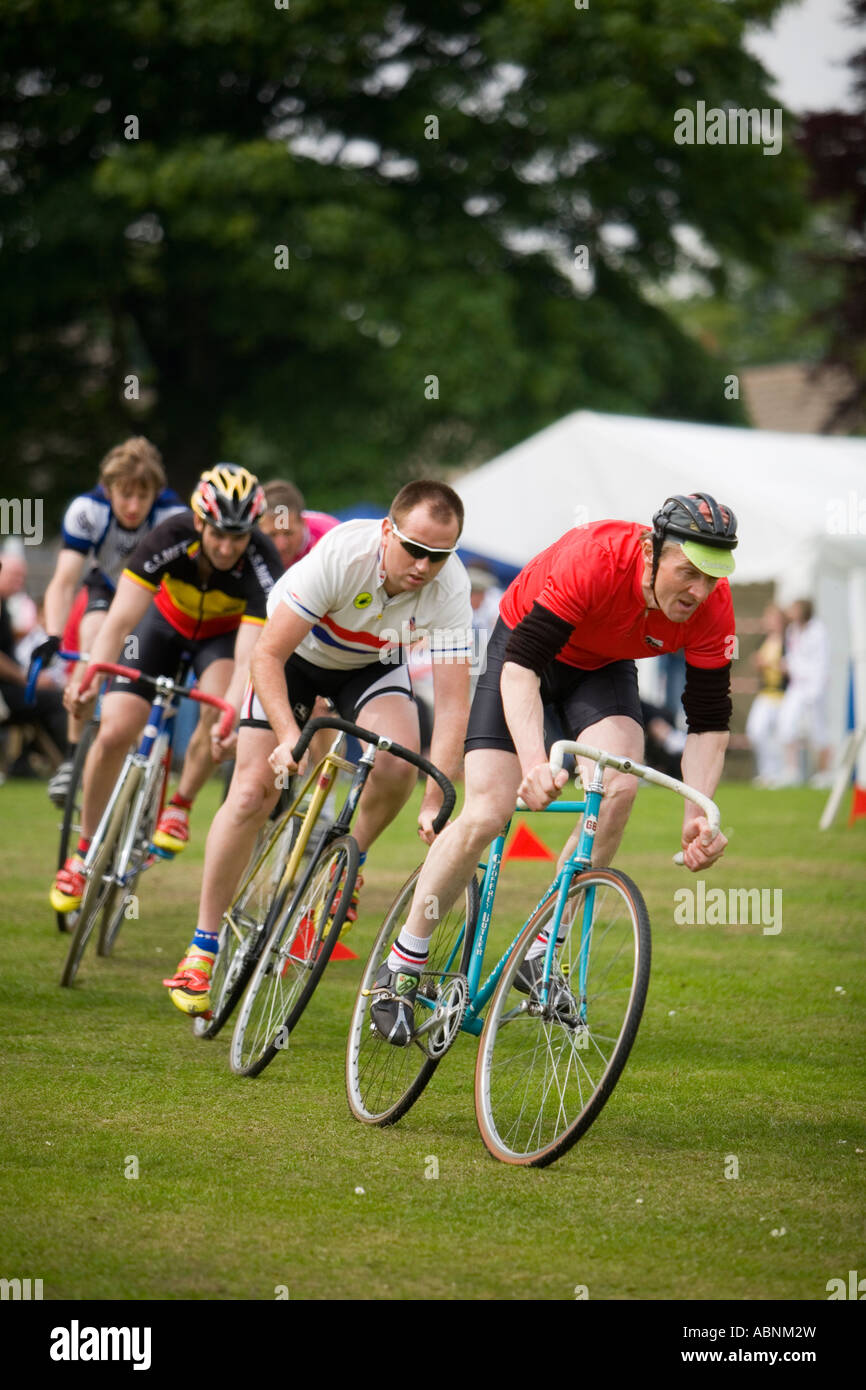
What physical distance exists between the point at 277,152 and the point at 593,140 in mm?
5391

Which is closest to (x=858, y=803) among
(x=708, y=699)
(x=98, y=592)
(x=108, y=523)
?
(x=98, y=592)

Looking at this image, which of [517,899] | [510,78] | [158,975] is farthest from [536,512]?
[158,975]

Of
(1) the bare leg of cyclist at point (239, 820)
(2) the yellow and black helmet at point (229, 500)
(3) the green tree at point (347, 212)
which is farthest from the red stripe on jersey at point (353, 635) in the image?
(3) the green tree at point (347, 212)

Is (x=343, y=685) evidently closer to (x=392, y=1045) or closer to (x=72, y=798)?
(x=392, y=1045)

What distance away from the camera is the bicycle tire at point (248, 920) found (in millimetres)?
6148

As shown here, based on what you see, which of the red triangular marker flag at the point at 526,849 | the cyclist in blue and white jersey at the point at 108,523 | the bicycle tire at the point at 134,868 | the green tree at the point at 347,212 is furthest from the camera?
the green tree at the point at 347,212

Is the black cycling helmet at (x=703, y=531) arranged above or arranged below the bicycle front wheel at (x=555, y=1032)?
above

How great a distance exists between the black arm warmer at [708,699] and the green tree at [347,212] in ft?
65.1

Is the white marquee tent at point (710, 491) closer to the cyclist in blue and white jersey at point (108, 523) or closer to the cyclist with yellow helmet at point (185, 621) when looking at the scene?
the cyclist in blue and white jersey at point (108, 523)

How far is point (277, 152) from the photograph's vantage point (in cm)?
2530

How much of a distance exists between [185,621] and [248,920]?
6.69ft

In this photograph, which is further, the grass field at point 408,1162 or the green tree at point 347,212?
the green tree at point 347,212

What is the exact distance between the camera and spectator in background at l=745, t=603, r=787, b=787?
22406mm

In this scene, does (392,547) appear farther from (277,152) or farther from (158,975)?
(277,152)
